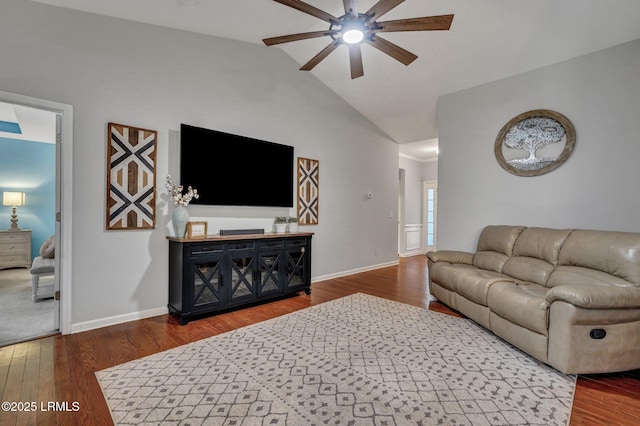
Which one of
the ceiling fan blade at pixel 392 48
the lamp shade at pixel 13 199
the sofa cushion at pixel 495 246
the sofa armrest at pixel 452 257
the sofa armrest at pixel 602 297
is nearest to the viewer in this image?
the sofa armrest at pixel 602 297

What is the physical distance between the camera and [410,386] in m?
2.01

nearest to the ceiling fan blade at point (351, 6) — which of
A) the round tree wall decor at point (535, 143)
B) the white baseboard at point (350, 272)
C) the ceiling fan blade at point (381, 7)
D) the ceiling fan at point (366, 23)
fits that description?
the ceiling fan at point (366, 23)

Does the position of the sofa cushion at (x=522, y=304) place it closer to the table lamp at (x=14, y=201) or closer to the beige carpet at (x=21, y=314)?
the beige carpet at (x=21, y=314)

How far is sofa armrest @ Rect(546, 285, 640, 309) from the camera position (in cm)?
205

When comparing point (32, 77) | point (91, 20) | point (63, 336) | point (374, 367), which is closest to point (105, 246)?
point (63, 336)

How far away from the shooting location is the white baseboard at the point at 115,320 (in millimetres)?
2867

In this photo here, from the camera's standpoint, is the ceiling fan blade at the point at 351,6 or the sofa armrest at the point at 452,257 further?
the sofa armrest at the point at 452,257

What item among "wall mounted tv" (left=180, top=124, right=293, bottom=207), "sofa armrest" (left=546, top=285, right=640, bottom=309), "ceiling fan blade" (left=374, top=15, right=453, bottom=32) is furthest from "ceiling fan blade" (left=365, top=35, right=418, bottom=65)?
"sofa armrest" (left=546, top=285, right=640, bottom=309)

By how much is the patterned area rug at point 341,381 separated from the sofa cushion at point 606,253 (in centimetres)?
104

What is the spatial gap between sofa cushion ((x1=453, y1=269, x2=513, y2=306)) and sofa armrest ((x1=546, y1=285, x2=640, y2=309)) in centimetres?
80

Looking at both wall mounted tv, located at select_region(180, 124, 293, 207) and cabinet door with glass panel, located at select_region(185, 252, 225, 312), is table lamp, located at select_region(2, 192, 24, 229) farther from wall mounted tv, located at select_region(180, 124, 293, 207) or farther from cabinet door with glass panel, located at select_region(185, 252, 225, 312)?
cabinet door with glass panel, located at select_region(185, 252, 225, 312)

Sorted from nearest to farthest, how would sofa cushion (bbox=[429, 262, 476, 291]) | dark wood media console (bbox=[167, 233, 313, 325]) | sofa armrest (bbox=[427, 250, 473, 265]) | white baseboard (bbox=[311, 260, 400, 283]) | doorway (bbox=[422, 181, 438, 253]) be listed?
1. dark wood media console (bbox=[167, 233, 313, 325])
2. sofa cushion (bbox=[429, 262, 476, 291])
3. sofa armrest (bbox=[427, 250, 473, 265])
4. white baseboard (bbox=[311, 260, 400, 283])
5. doorway (bbox=[422, 181, 438, 253])

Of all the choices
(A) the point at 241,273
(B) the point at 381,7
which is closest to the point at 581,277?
(B) the point at 381,7

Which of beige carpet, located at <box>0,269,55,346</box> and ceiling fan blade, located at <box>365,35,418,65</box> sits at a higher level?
ceiling fan blade, located at <box>365,35,418,65</box>
